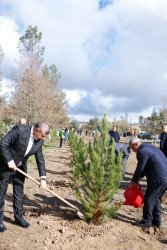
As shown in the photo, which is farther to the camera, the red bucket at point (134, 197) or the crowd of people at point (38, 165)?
the red bucket at point (134, 197)

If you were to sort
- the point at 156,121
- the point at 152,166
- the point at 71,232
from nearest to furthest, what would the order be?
the point at 71,232
the point at 152,166
the point at 156,121

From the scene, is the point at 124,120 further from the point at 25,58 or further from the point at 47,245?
the point at 47,245

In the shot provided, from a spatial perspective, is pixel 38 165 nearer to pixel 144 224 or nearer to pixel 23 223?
pixel 23 223

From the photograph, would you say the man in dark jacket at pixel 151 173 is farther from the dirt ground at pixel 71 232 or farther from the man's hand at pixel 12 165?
the man's hand at pixel 12 165

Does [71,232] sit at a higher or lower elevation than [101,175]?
lower

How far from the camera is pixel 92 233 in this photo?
10.7ft

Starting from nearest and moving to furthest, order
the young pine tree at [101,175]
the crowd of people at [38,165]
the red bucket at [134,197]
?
the crowd of people at [38,165] < the young pine tree at [101,175] < the red bucket at [134,197]

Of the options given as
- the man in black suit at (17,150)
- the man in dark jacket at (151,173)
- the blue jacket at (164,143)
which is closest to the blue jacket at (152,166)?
the man in dark jacket at (151,173)

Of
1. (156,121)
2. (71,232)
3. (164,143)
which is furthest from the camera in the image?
(156,121)

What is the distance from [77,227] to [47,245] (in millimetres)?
635

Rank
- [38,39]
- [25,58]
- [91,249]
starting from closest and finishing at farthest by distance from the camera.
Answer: [91,249], [25,58], [38,39]

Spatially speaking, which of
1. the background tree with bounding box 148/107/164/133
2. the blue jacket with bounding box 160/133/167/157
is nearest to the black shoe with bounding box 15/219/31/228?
the blue jacket with bounding box 160/133/167/157

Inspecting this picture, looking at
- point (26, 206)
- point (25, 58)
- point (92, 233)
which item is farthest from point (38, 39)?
point (92, 233)

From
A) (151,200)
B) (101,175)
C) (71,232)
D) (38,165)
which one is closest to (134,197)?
(151,200)
